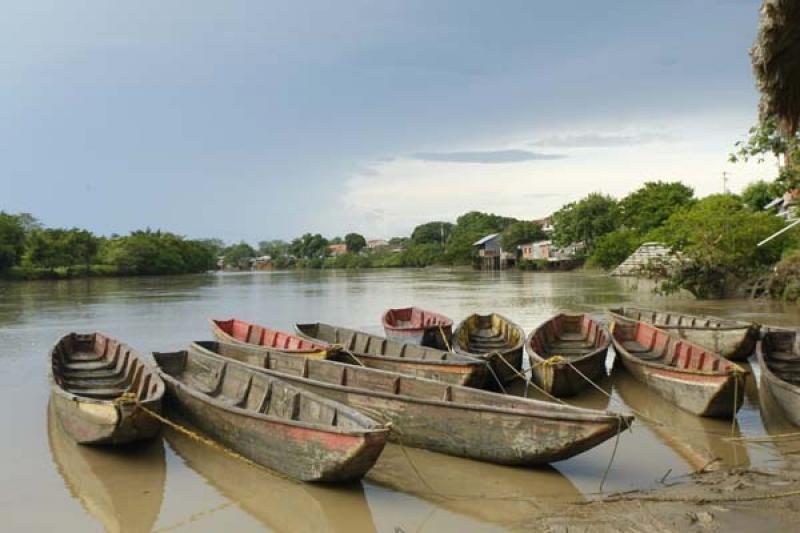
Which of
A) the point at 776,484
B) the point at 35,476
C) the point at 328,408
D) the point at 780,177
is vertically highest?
the point at 780,177

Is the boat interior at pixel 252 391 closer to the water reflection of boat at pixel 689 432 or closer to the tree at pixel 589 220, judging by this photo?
the water reflection of boat at pixel 689 432

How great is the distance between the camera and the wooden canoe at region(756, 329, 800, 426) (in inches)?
301

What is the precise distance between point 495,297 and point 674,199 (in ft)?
87.7

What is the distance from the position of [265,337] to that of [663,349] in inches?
303

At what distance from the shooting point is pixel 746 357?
40.1ft

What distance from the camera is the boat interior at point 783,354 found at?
922cm

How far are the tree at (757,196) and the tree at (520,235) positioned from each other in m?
32.4

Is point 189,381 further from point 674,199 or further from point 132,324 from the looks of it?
point 674,199

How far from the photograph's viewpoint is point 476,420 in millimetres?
6590

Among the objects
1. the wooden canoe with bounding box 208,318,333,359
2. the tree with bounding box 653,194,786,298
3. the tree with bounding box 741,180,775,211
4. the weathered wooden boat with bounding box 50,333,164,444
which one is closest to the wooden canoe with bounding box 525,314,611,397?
the wooden canoe with bounding box 208,318,333,359

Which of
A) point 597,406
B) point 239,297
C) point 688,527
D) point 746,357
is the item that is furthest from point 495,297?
point 688,527

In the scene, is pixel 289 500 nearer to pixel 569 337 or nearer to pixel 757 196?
pixel 569 337

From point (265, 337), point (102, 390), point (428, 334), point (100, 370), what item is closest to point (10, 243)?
point (265, 337)

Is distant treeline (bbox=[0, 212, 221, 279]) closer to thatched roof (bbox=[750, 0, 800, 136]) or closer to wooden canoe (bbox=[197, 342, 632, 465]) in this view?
wooden canoe (bbox=[197, 342, 632, 465])
